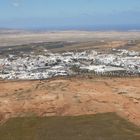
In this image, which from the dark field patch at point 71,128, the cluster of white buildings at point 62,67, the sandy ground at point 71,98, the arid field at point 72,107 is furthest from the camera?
the cluster of white buildings at point 62,67

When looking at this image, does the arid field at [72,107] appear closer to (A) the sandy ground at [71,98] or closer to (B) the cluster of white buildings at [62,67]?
(A) the sandy ground at [71,98]

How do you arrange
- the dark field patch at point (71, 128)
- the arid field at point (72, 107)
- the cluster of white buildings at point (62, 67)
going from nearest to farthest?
the dark field patch at point (71, 128) → the arid field at point (72, 107) → the cluster of white buildings at point (62, 67)

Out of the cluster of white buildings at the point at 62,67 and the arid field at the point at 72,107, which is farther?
the cluster of white buildings at the point at 62,67

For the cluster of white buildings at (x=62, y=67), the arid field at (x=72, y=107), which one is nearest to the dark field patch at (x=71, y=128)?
the arid field at (x=72, y=107)

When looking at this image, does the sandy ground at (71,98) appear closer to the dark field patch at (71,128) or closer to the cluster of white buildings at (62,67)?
the dark field patch at (71,128)

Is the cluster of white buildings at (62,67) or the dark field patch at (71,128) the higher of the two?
the cluster of white buildings at (62,67)

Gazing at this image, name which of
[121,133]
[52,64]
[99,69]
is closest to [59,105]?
[121,133]
